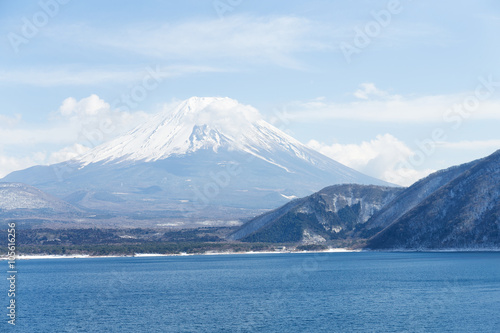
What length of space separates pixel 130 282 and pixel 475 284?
5744 centimetres

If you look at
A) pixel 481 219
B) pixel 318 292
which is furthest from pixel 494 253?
pixel 318 292

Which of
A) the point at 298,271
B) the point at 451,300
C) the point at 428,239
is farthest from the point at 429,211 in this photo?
the point at 451,300

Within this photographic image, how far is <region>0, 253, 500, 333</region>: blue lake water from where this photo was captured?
68688 mm

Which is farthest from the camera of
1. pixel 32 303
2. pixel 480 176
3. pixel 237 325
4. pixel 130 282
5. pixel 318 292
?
pixel 480 176

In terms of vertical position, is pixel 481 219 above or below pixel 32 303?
above

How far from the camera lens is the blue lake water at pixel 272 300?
6869 centimetres

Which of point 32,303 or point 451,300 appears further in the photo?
point 32,303

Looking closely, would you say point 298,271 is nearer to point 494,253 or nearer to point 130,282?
point 130,282

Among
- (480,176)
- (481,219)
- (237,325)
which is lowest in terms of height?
(237,325)

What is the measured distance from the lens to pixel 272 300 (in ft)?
285

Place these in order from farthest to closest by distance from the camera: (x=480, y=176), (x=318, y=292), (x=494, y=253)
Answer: (x=480, y=176)
(x=494, y=253)
(x=318, y=292)

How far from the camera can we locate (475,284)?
Result: 95.4 m

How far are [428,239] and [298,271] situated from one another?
63204mm

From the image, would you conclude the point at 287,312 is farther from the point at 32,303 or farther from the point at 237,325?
the point at 32,303
